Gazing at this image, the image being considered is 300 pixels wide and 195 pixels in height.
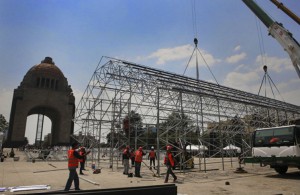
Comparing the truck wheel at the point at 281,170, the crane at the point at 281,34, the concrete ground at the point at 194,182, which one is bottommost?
the concrete ground at the point at 194,182

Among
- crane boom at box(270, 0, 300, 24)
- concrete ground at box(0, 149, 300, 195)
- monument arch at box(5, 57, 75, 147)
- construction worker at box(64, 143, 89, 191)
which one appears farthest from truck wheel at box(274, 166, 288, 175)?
monument arch at box(5, 57, 75, 147)

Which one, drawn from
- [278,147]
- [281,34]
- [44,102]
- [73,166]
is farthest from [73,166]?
[44,102]

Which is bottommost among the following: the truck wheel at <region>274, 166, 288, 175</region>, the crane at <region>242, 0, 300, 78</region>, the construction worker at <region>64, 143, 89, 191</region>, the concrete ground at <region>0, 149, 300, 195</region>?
the concrete ground at <region>0, 149, 300, 195</region>

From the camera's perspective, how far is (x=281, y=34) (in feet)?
50.2

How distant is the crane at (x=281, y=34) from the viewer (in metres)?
14.4

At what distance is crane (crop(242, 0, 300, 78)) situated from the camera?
14.4 m

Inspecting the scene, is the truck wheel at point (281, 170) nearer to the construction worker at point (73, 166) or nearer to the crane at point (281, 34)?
the crane at point (281, 34)

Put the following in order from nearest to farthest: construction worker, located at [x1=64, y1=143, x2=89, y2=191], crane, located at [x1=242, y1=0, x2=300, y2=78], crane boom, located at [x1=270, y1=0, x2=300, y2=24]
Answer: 1. construction worker, located at [x1=64, y1=143, x2=89, y2=191]
2. crane, located at [x1=242, y1=0, x2=300, y2=78]
3. crane boom, located at [x1=270, y1=0, x2=300, y2=24]

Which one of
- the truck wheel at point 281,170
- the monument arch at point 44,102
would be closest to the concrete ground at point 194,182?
the truck wheel at point 281,170

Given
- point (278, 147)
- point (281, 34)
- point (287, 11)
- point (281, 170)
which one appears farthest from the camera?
point (281, 34)

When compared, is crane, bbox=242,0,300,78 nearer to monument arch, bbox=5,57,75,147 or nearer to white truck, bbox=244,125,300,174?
white truck, bbox=244,125,300,174

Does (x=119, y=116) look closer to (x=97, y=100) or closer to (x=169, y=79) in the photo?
(x=97, y=100)

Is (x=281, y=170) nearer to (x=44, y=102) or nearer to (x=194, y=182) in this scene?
(x=194, y=182)

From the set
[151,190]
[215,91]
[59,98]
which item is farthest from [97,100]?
[59,98]
